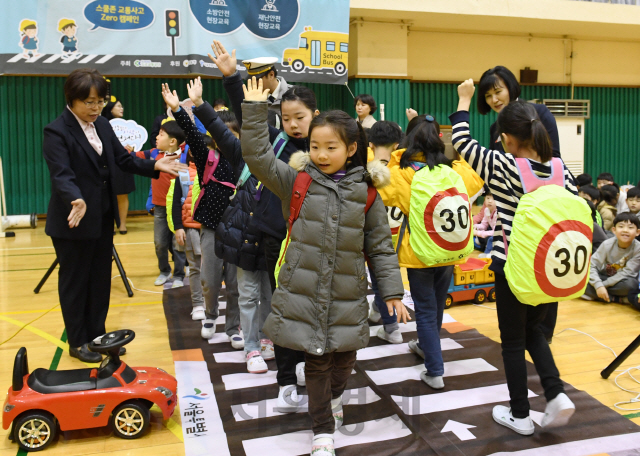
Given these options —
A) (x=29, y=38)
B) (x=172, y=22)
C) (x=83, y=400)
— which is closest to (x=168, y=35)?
(x=172, y=22)

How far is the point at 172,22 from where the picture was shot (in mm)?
7602

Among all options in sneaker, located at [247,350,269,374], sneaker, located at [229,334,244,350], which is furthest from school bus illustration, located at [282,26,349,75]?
sneaker, located at [247,350,269,374]

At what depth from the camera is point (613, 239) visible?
4637mm

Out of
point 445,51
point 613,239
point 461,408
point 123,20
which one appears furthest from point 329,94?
point 461,408

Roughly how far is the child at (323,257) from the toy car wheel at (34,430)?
1073 mm

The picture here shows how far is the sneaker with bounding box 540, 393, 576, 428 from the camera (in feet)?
7.43

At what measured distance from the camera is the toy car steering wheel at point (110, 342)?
2.43 meters

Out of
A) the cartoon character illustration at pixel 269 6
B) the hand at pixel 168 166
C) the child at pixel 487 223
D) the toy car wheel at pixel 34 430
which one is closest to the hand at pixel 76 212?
the hand at pixel 168 166

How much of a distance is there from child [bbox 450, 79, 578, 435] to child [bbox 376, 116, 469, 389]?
0.44m

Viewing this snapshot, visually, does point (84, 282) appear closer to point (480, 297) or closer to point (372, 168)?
point (372, 168)

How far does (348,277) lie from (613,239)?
11.3 feet

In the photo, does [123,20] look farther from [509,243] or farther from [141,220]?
[509,243]

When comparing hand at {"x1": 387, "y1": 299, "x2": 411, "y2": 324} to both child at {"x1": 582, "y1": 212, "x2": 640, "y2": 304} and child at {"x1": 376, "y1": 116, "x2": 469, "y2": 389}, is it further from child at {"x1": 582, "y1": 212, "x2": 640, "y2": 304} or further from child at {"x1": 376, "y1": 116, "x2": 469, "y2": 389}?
child at {"x1": 582, "y1": 212, "x2": 640, "y2": 304}

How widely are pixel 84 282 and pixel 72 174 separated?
66 centimetres
